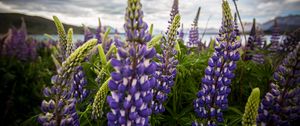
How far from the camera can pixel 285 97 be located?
204 centimetres

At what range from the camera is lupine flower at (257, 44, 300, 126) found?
2.03 m

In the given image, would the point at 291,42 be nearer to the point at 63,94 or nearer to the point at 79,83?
the point at 79,83

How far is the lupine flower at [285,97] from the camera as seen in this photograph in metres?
2.03

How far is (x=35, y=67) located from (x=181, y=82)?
411 centimetres

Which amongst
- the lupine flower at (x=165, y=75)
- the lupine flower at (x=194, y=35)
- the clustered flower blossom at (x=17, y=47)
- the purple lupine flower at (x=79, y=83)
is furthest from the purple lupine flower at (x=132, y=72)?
the clustered flower blossom at (x=17, y=47)

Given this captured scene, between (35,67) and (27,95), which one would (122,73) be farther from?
(35,67)

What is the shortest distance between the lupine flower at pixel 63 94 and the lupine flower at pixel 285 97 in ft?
4.39

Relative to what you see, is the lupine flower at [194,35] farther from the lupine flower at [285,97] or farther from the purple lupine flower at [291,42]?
the lupine flower at [285,97]

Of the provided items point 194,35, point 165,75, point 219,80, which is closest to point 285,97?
point 219,80

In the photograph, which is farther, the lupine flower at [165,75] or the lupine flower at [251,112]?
the lupine flower at [165,75]

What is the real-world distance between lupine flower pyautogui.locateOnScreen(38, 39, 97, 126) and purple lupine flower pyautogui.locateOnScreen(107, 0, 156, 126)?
0.77 feet

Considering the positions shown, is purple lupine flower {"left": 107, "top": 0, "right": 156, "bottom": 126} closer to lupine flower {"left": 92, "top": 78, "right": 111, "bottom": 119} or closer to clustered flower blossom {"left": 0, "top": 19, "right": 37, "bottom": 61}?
lupine flower {"left": 92, "top": 78, "right": 111, "bottom": 119}

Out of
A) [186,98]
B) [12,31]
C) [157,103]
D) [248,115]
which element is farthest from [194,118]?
[12,31]

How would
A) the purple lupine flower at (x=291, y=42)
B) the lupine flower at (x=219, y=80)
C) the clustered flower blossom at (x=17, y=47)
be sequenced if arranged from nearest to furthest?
the lupine flower at (x=219, y=80)
the purple lupine flower at (x=291, y=42)
the clustered flower blossom at (x=17, y=47)
